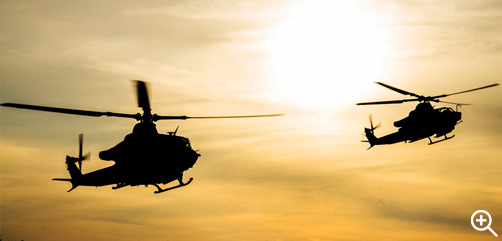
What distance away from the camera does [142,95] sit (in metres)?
40.1

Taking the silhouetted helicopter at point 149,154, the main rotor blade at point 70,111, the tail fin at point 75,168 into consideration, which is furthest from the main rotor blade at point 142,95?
the tail fin at point 75,168

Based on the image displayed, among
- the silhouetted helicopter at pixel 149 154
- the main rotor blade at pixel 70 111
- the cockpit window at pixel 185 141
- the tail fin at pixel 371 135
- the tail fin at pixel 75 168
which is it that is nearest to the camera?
the main rotor blade at pixel 70 111

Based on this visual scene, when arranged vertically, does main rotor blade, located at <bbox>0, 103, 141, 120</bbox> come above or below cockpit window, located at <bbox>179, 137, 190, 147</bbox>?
above

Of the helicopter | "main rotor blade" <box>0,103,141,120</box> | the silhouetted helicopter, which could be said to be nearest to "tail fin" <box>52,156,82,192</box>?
the silhouetted helicopter

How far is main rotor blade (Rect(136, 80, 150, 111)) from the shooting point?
38344 mm

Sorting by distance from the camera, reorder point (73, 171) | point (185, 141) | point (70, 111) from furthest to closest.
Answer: point (73, 171), point (185, 141), point (70, 111)

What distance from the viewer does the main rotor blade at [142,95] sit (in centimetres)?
3834

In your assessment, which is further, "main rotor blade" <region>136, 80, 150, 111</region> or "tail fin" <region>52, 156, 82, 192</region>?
"tail fin" <region>52, 156, 82, 192</region>

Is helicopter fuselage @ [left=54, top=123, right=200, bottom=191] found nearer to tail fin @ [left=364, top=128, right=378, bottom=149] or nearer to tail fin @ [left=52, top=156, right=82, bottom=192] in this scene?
tail fin @ [left=52, top=156, right=82, bottom=192]

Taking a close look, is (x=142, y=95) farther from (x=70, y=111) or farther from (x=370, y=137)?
(x=370, y=137)

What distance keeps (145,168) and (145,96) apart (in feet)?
17.9

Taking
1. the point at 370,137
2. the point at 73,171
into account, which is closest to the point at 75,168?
the point at 73,171

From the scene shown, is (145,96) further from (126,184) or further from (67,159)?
(67,159)

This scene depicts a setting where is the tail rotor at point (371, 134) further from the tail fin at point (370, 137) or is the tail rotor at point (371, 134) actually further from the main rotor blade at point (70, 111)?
the main rotor blade at point (70, 111)
